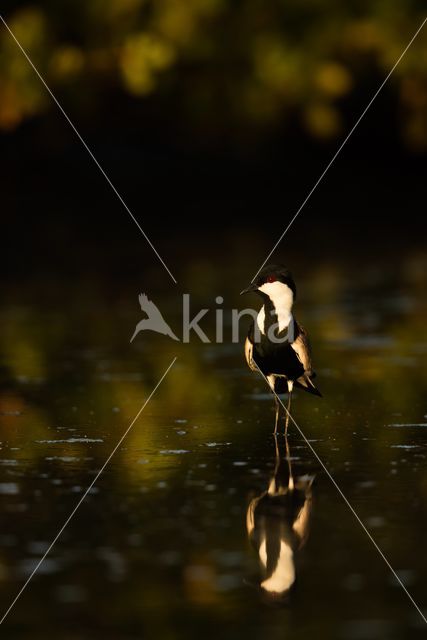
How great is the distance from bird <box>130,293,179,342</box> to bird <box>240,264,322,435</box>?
5586mm

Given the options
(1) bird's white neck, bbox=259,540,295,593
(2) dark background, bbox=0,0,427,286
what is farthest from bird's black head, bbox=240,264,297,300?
(2) dark background, bbox=0,0,427,286

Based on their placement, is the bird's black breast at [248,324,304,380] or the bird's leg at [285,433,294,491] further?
the bird's black breast at [248,324,304,380]

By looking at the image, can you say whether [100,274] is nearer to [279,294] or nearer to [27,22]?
[27,22]

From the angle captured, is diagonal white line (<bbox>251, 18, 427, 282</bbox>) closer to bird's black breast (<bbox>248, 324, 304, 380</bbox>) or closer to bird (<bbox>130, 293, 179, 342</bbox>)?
bird (<bbox>130, 293, 179, 342</bbox>)

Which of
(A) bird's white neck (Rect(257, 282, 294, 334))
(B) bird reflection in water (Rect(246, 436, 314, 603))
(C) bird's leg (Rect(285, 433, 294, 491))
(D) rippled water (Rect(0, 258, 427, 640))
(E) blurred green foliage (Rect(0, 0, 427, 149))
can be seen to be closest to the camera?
(D) rippled water (Rect(0, 258, 427, 640))

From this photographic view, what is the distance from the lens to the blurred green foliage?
27406 mm

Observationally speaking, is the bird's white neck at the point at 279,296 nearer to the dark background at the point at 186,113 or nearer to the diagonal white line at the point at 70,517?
the diagonal white line at the point at 70,517

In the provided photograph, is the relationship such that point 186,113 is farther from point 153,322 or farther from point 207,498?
point 207,498

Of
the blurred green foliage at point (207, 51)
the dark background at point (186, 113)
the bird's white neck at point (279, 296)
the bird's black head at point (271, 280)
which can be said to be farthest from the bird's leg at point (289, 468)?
the blurred green foliage at point (207, 51)

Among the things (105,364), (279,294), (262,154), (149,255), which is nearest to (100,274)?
(149,255)

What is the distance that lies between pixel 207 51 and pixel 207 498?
72.0 ft

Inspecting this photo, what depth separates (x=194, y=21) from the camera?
94.5 ft

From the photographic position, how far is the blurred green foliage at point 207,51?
89.9 feet

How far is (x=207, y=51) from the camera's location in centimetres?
2953
